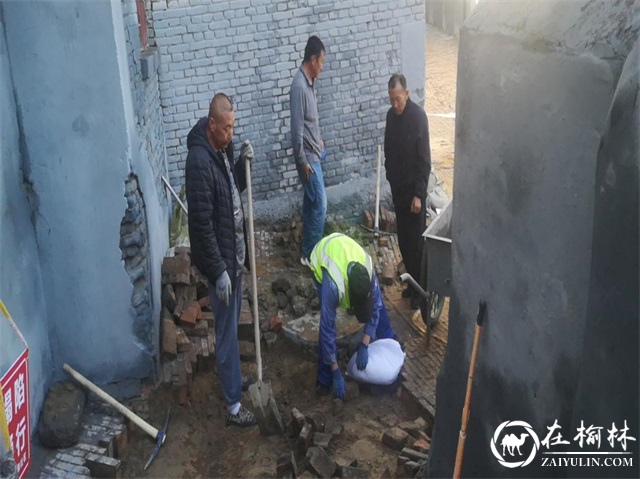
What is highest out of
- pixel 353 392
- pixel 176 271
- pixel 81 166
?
pixel 81 166

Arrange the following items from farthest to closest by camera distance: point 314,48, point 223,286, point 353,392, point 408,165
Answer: point 314,48 < point 408,165 < point 353,392 < point 223,286

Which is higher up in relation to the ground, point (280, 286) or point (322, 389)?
point (280, 286)

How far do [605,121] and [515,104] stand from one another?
72cm

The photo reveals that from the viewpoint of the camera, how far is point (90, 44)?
5.13 metres

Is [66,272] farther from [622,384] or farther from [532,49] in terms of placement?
[622,384]

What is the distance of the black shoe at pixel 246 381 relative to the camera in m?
6.41

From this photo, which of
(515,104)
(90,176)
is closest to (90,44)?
(90,176)

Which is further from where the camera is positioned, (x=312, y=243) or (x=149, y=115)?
(x=312, y=243)

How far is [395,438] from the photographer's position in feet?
18.4

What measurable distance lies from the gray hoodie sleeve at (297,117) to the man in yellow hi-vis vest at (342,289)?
2.09 metres

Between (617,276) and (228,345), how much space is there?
12.0ft

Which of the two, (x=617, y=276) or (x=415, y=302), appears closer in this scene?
(x=617, y=276)

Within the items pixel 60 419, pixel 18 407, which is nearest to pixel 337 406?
pixel 60 419

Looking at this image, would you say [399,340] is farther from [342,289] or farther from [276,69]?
[276,69]
